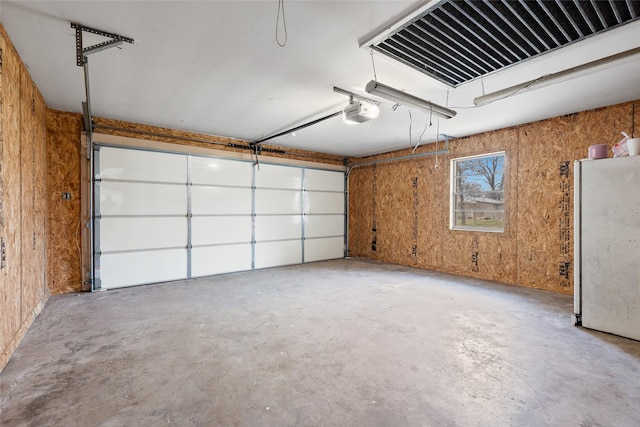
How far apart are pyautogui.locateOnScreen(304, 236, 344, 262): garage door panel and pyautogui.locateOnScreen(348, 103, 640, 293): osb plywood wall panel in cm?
109

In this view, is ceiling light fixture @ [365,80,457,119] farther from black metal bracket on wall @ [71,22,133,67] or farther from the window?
the window

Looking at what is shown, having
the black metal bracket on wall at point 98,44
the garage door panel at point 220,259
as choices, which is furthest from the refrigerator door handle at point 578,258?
the garage door panel at point 220,259

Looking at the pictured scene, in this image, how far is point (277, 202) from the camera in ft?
21.2

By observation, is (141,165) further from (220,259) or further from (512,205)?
(512,205)

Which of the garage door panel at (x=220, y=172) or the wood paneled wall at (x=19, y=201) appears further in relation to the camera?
the garage door panel at (x=220, y=172)

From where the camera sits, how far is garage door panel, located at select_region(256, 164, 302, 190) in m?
6.21

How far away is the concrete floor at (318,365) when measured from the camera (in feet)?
5.73

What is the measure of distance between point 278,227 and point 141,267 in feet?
8.96

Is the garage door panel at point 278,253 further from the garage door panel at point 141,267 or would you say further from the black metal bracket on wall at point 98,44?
the black metal bracket on wall at point 98,44

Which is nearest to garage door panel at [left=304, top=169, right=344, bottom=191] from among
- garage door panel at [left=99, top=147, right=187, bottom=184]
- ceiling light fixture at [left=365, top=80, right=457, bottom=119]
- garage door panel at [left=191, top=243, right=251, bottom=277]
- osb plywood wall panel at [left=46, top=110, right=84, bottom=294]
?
garage door panel at [left=191, top=243, right=251, bottom=277]

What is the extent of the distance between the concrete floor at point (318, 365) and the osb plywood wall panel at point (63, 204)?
54 centimetres

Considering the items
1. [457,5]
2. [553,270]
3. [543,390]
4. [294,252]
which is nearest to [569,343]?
[543,390]

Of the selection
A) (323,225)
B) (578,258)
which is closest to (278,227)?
(323,225)

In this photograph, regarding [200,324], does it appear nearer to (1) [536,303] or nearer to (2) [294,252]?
(2) [294,252]
